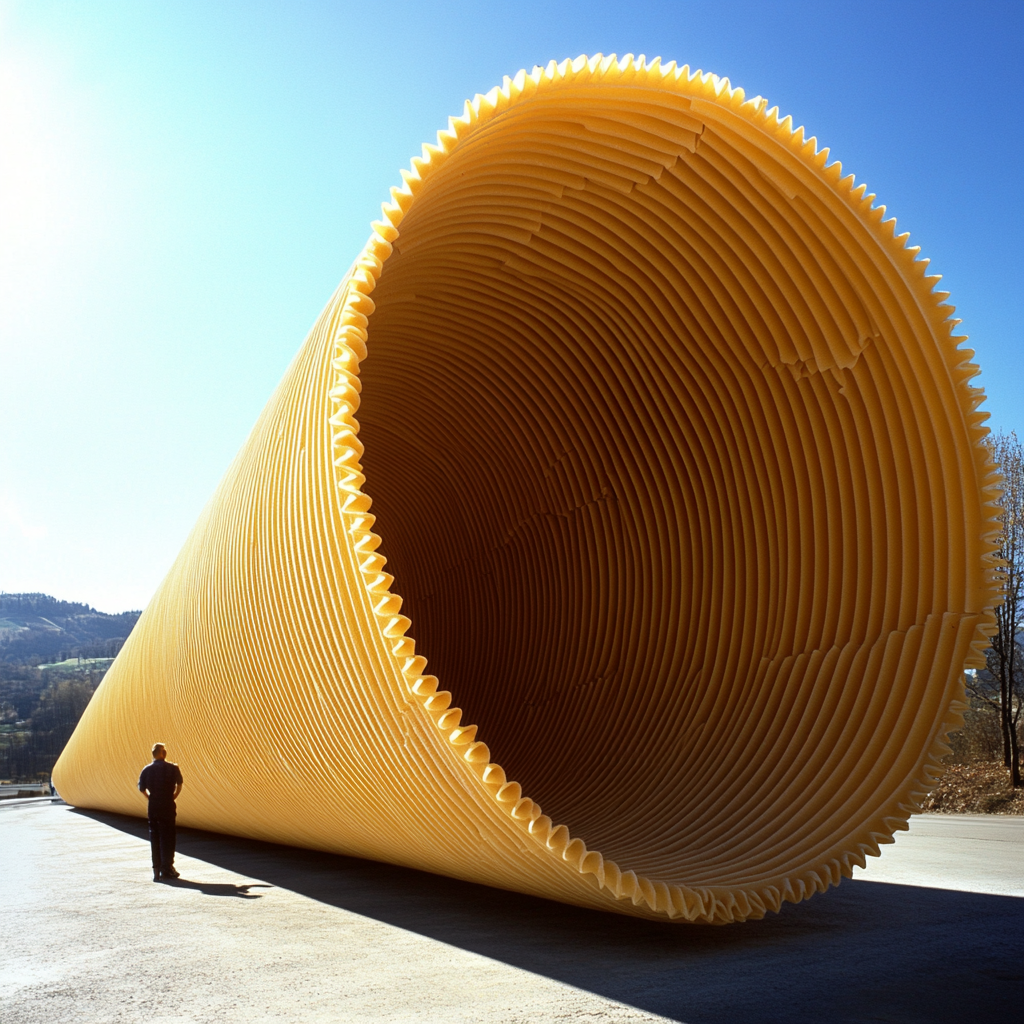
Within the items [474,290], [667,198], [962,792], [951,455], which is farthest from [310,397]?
[962,792]

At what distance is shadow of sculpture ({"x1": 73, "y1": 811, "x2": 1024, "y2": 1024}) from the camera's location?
314cm

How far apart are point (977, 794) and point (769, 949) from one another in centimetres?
1360

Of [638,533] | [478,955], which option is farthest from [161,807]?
[638,533]

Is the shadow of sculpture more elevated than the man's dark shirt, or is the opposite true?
the man's dark shirt

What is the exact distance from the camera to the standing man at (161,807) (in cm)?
677

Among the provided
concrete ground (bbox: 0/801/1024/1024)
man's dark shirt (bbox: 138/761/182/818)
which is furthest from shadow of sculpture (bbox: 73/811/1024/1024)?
man's dark shirt (bbox: 138/761/182/818)

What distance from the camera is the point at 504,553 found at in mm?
9438

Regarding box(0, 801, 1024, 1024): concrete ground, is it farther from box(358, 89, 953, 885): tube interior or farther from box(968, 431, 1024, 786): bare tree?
box(968, 431, 1024, 786): bare tree

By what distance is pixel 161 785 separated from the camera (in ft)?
23.2

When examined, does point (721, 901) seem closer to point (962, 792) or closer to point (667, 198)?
point (667, 198)

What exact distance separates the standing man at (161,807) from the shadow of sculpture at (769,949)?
31.5 inches

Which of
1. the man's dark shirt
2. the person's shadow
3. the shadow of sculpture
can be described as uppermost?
the man's dark shirt

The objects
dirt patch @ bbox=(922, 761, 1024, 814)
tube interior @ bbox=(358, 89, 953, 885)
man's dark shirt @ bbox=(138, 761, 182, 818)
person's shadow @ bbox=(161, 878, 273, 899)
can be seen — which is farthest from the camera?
dirt patch @ bbox=(922, 761, 1024, 814)

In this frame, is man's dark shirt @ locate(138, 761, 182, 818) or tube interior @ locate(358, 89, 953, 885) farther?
man's dark shirt @ locate(138, 761, 182, 818)
